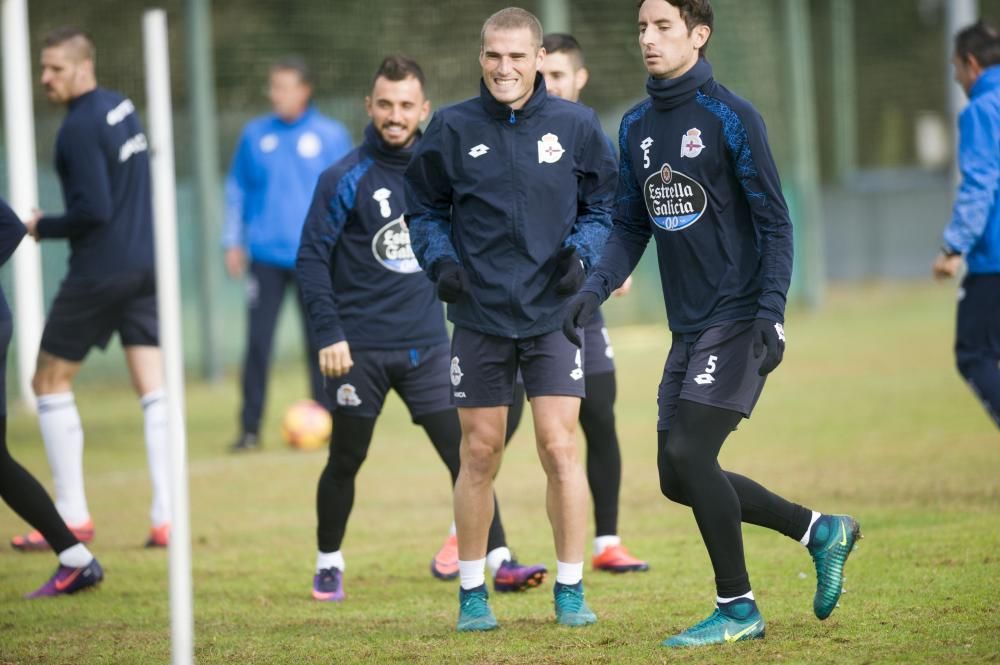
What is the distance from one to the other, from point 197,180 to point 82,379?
98.3 inches

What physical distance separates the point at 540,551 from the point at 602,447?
26.7 inches

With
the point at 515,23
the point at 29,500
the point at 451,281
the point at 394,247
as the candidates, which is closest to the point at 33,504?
the point at 29,500

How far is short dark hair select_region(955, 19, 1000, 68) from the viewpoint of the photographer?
25.6ft

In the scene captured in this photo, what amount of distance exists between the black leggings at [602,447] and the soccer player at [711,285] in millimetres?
1616

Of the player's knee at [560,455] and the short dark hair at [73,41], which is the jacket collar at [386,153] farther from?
the short dark hair at [73,41]

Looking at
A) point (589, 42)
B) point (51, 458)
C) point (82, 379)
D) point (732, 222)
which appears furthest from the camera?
point (589, 42)

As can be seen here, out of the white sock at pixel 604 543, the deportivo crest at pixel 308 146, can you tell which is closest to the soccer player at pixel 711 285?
the white sock at pixel 604 543

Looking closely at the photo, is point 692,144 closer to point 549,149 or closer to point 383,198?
point 549,149

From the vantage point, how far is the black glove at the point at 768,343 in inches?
201

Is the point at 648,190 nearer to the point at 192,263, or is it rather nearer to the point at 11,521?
the point at 11,521

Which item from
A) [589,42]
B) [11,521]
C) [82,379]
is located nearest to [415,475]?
[11,521]

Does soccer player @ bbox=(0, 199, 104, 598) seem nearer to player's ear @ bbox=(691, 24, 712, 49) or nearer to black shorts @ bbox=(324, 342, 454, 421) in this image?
black shorts @ bbox=(324, 342, 454, 421)

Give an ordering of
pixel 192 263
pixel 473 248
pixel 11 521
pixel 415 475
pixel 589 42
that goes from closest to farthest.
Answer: pixel 473 248
pixel 11 521
pixel 415 475
pixel 192 263
pixel 589 42

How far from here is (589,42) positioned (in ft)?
62.1
